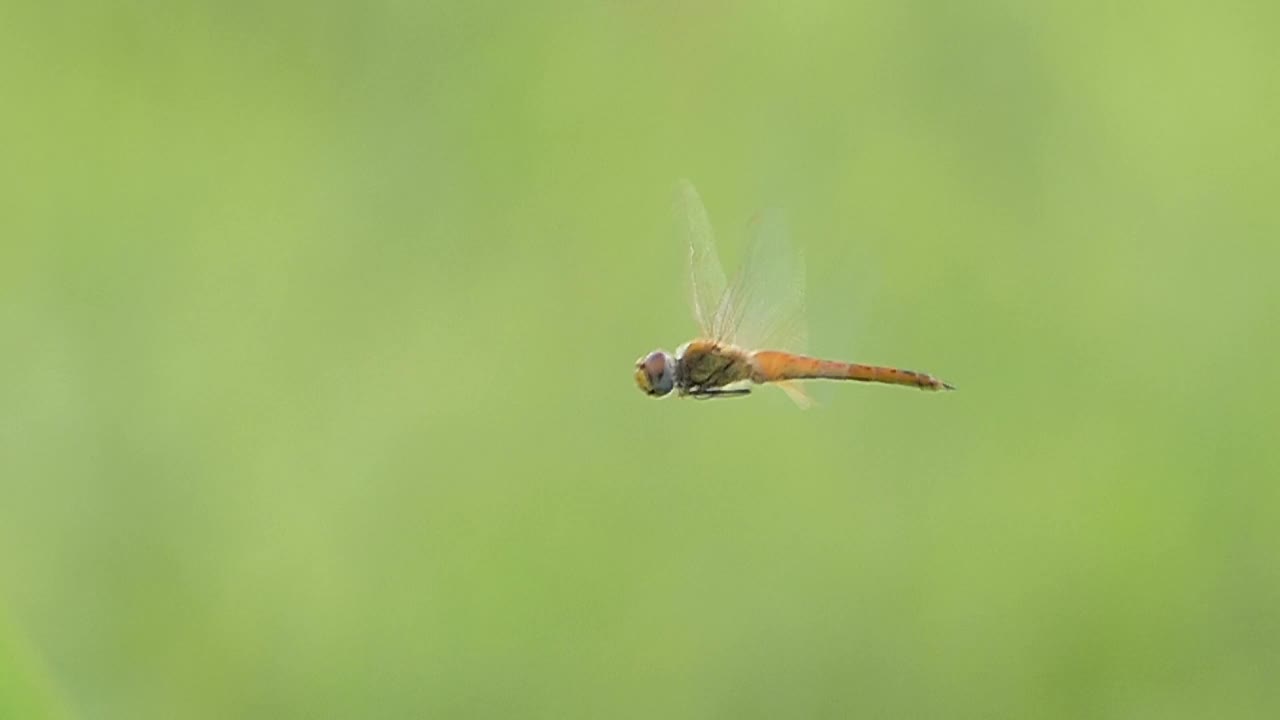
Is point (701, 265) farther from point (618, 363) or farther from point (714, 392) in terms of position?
point (618, 363)

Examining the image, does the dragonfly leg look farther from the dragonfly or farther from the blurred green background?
the blurred green background

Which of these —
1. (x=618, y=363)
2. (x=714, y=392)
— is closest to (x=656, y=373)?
Answer: (x=714, y=392)

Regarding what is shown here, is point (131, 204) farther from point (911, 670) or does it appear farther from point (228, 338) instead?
point (911, 670)

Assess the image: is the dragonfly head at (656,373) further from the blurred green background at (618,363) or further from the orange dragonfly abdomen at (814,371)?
the blurred green background at (618,363)

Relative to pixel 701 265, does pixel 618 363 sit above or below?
below

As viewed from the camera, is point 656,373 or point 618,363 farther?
point 618,363
